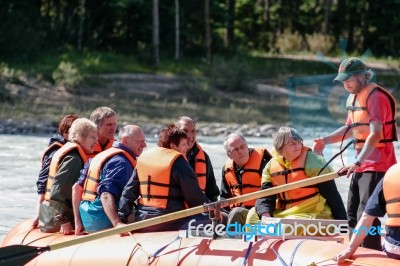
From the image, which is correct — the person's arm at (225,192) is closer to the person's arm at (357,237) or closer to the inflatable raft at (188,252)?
the inflatable raft at (188,252)

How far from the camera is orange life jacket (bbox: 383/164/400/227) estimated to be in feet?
12.9

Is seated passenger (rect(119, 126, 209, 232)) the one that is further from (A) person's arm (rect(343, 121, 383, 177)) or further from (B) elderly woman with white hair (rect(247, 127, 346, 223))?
(A) person's arm (rect(343, 121, 383, 177))

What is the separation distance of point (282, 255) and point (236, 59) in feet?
60.1

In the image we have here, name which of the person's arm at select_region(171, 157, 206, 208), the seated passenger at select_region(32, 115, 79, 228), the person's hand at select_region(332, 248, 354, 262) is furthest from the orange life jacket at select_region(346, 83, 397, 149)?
the seated passenger at select_region(32, 115, 79, 228)

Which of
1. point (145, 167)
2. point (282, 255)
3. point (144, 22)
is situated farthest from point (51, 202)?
point (144, 22)

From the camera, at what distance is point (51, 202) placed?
5641mm

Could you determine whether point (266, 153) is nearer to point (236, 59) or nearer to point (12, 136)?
point (12, 136)

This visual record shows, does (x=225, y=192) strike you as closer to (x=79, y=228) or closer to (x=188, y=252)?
(x=79, y=228)

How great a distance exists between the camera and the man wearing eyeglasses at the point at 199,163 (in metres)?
6.05

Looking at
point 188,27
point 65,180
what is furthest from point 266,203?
point 188,27

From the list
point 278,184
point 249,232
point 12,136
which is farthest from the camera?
point 12,136

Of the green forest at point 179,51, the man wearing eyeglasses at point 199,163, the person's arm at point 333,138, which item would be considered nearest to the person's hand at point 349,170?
the person's arm at point 333,138

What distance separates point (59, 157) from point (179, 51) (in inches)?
764

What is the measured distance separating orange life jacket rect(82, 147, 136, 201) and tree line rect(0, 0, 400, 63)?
16.8 metres
